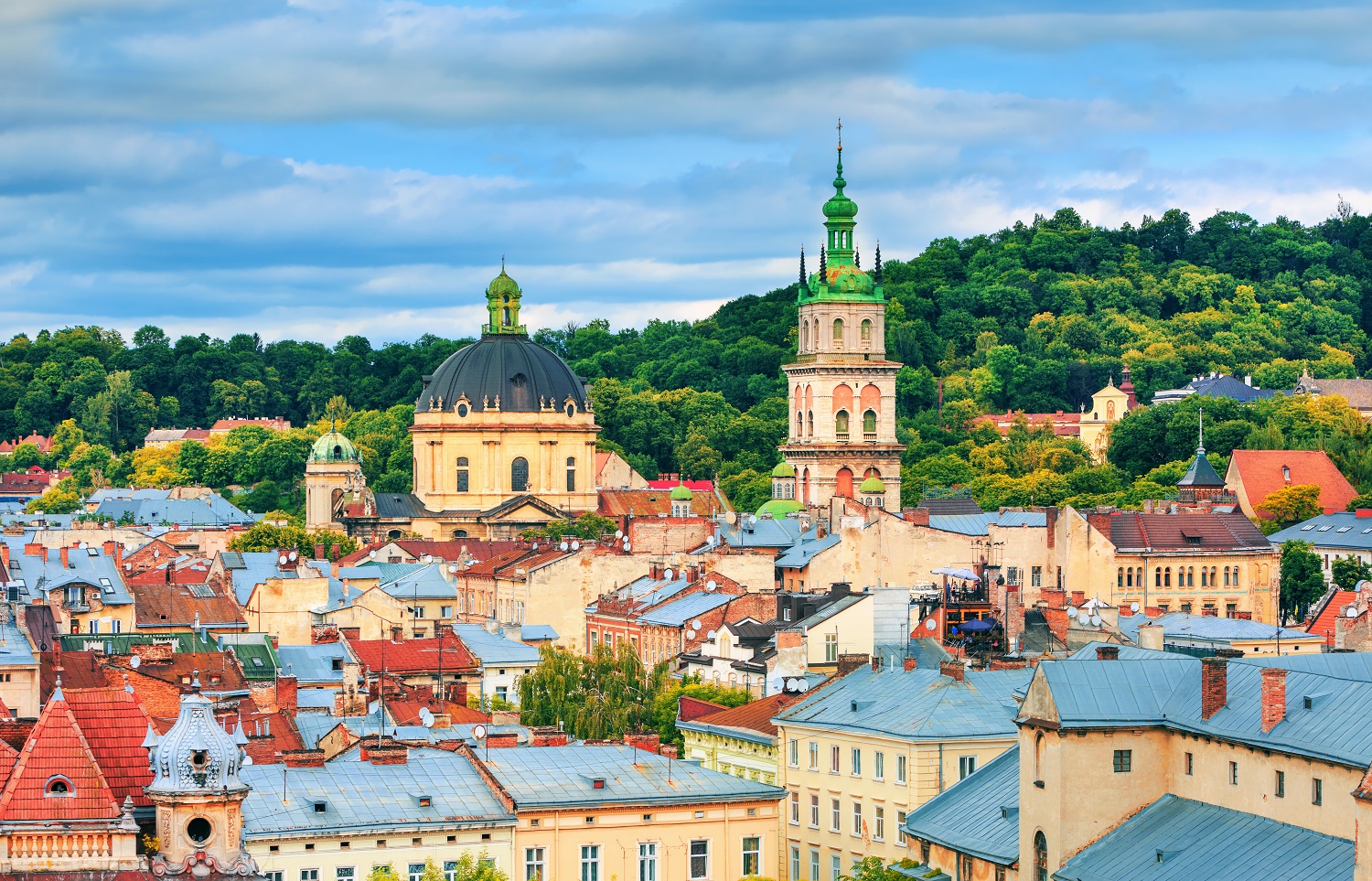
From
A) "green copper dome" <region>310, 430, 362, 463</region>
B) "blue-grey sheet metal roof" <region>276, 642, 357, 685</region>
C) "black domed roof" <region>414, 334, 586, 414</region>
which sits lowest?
"blue-grey sheet metal roof" <region>276, 642, 357, 685</region>

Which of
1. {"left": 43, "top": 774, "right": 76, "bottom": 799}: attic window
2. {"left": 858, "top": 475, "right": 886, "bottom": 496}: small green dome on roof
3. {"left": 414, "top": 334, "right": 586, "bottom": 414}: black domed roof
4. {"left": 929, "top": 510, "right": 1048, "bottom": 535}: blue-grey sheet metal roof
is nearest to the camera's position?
{"left": 43, "top": 774, "right": 76, "bottom": 799}: attic window

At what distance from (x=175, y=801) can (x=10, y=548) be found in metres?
61.9

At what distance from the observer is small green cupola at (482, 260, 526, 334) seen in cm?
16762

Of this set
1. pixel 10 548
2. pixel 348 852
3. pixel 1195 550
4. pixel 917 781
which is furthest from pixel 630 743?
pixel 1195 550

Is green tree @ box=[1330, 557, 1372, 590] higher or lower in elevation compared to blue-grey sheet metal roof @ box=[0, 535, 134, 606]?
lower

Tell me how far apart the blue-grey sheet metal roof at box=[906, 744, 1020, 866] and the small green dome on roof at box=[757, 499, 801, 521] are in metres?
74.0

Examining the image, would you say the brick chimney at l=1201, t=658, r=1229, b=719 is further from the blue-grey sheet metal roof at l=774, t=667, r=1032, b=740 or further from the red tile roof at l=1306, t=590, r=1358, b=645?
the red tile roof at l=1306, t=590, r=1358, b=645

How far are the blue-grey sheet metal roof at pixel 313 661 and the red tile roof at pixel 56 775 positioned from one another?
33051 mm

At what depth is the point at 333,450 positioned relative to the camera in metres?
165

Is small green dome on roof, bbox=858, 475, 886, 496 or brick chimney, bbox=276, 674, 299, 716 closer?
brick chimney, bbox=276, 674, 299, 716

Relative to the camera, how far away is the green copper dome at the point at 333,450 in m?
164

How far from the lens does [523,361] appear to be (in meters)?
159

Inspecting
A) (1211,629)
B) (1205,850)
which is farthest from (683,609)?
(1205,850)

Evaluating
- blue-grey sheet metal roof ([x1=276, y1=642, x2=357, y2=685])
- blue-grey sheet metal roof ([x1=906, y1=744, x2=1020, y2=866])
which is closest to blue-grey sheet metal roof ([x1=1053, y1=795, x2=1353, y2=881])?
blue-grey sheet metal roof ([x1=906, y1=744, x2=1020, y2=866])
